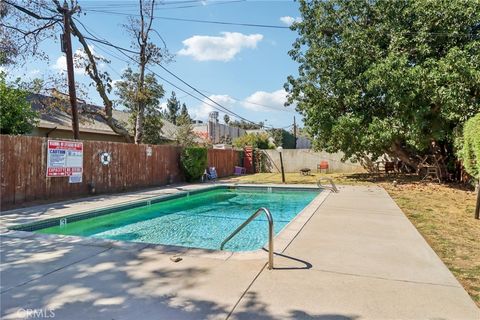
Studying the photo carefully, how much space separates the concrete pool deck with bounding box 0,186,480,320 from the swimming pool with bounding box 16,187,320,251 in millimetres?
1841

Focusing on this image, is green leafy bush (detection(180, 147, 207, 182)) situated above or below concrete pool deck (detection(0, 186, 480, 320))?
above

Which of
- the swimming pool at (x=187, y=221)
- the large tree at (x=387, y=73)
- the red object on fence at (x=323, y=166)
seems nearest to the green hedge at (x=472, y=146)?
the large tree at (x=387, y=73)

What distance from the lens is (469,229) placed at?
625 cm

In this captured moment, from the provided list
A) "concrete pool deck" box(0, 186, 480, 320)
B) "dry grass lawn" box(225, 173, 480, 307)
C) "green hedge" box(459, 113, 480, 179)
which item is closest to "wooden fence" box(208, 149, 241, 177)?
"dry grass lawn" box(225, 173, 480, 307)

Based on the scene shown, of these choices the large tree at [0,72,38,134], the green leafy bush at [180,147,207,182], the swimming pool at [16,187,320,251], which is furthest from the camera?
the green leafy bush at [180,147,207,182]

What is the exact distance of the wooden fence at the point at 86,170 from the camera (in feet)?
27.4

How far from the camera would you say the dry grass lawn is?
408cm

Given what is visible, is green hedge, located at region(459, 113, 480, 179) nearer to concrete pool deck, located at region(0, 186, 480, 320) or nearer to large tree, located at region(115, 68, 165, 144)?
concrete pool deck, located at region(0, 186, 480, 320)

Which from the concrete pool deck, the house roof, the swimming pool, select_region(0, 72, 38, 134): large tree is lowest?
the swimming pool

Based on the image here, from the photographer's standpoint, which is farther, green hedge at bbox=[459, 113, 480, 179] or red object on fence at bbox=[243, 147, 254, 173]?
red object on fence at bbox=[243, 147, 254, 173]

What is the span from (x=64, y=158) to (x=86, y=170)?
98 cm

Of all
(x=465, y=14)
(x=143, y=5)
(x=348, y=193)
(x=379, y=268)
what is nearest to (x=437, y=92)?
(x=465, y=14)

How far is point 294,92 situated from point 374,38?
4.50 meters

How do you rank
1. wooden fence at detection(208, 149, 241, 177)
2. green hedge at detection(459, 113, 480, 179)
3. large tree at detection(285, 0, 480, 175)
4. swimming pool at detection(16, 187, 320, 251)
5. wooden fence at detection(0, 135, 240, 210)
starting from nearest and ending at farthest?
swimming pool at detection(16, 187, 320, 251)
green hedge at detection(459, 113, 480, 179)
wooden fence at detection(0, 135, 240, 210)
large tree at detection(285, 0, 480, 175)
wooden fence at detection(208, 149, 241, 177)
